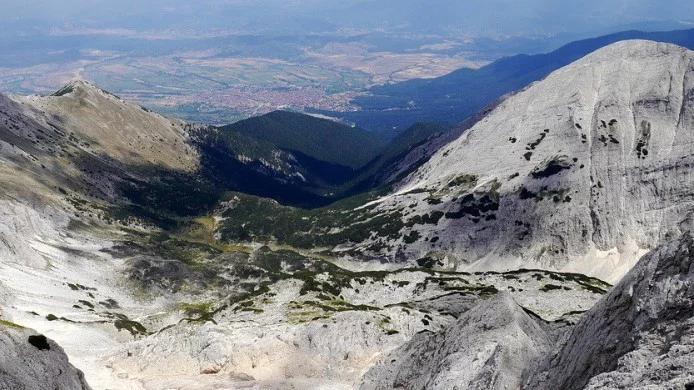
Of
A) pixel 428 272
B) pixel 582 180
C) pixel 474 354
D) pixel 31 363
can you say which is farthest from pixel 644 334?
pixel 582 180

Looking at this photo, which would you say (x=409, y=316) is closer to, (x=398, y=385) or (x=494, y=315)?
(x=398, y=385)

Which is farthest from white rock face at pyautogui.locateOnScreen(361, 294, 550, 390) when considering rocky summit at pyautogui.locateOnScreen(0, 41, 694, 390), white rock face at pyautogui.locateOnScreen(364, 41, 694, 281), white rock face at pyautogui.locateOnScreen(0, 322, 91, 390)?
white rock face at pyautogui.locateOnScreen(364, 41, 694, 281)

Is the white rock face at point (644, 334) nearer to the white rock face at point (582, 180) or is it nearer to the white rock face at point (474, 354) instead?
the white rock face at point (474, 354)

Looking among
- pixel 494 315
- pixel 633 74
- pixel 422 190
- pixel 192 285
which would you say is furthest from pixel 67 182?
pixel 633 74

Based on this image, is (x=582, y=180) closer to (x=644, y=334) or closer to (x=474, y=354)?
(x=474, y=354)

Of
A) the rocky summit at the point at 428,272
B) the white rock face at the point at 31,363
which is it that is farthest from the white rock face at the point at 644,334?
the white rock face at the point at 31,363

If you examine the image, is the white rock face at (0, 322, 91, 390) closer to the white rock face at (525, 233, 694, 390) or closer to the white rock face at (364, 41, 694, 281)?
the white rock face at (525, 233, 694, 390)
